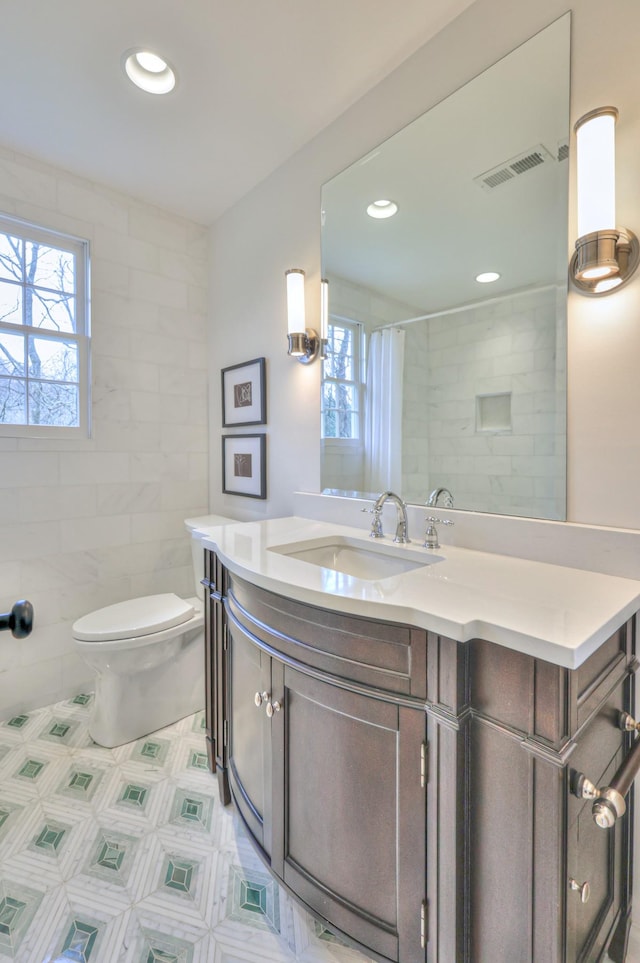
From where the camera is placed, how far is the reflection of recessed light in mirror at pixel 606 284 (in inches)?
41.2

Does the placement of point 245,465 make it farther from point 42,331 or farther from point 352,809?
point 352,809

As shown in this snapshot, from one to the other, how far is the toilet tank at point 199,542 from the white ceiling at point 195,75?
5.64 ft

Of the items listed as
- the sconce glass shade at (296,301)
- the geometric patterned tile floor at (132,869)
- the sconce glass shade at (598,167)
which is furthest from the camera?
the sconce glass shade at (296,301)

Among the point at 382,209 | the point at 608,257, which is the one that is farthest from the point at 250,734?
the point at 382,209

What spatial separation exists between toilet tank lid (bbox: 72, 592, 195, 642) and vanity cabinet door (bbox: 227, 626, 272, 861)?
24.1 inches

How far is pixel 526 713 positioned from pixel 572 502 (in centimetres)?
61

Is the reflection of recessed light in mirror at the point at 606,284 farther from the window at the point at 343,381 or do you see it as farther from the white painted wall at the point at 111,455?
the white painted wall at the point at 111,455

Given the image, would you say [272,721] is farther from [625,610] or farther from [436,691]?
[625,610]

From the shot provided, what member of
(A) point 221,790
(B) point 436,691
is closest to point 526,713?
(B) point 436,691

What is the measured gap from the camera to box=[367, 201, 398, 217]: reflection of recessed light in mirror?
1.56 m

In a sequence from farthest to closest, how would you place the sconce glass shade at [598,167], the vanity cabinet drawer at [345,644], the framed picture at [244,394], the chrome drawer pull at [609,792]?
the framed picture at [244,394], the sconce glass shade at [598,167], the vanity cabinet drawer at [345,644], the chrome drawer pull at [609,792]

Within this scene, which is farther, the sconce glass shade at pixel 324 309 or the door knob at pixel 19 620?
the sconce glass shade at pixel 324 309

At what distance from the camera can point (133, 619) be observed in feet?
6.25

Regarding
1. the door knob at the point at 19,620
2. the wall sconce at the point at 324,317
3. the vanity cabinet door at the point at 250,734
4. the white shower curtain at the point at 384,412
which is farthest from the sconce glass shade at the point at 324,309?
the door knob at the point at 19,620
